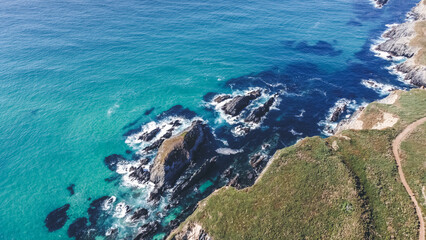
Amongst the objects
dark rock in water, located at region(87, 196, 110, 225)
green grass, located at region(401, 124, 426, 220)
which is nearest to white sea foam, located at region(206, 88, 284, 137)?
green grass, located at region(401, 124, 426, 220)

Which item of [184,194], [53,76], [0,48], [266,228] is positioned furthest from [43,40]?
[266,228]

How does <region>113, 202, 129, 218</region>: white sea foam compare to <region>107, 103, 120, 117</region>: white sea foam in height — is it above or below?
below

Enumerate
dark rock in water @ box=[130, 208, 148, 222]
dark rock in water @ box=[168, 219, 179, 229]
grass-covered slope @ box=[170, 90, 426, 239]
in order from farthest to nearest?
dark rock in water @ box=[130, 208, 148, 222], dark rock in water @ box=[168, 219, 179, 229], grass-covered slope @ box=[170, 90, 426, 239]

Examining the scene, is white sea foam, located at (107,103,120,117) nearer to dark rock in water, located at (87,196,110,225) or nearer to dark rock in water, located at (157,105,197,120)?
dark rock in water, located at (157,105,197,120)

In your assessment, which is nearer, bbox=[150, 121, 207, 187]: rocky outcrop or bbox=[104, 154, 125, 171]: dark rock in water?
bbox=[150, 121, 207, 187]: rocky outcrop

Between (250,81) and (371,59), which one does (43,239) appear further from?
(371,59)

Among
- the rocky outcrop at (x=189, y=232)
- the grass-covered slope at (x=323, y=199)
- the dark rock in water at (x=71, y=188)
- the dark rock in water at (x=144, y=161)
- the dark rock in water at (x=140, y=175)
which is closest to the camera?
the grass-covered slope at (x=323, y=199)

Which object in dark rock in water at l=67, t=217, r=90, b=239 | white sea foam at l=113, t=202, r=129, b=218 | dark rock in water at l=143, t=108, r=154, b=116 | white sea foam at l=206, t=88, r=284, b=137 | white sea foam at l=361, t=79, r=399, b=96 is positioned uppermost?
white sea foam at l=361, t=79, r=399, b=96

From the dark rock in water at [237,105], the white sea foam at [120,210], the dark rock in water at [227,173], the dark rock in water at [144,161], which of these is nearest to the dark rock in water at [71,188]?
the white sea foam at [120,210]

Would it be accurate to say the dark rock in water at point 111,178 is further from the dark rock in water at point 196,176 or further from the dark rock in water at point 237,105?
the dark rock in water at point 237,105
